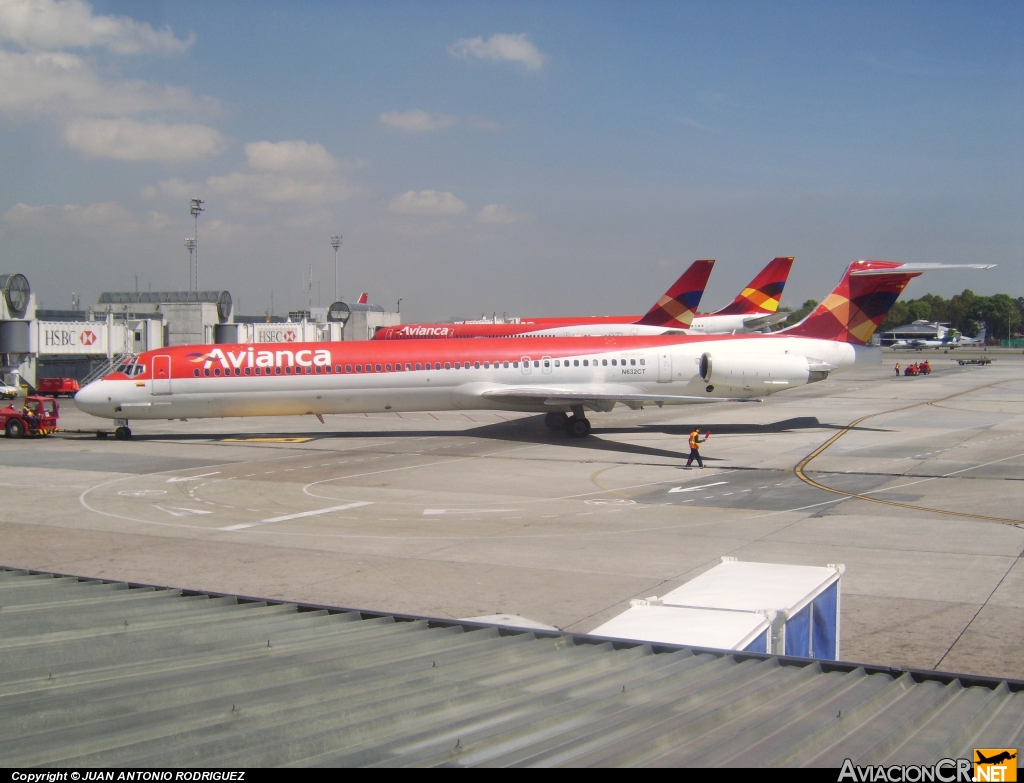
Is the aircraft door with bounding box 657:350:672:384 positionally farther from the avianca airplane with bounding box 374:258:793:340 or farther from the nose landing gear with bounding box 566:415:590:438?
the avianca airplane with bounding box 374:258:793:340

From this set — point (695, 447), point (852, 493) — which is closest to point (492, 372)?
point (695, 447)

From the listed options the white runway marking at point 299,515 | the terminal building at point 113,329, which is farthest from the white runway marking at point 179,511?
the terminal building at point 113,329

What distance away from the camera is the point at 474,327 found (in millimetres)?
74750

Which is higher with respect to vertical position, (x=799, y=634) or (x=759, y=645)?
(x=759, y=645)

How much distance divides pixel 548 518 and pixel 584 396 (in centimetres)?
1320

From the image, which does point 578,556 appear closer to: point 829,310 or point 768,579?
point 768,579

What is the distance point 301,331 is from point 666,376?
4604cm

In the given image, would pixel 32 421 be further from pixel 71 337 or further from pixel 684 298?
pixel 684 298

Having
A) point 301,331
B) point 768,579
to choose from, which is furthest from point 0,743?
point 301,331

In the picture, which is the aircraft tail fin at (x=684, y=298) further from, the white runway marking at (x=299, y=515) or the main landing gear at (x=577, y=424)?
the white runway marking at (x=299, y=515)

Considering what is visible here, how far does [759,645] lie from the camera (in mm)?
7102

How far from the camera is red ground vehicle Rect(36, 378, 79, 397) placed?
57594 mm

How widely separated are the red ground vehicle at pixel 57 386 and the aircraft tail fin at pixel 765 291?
50.3 metres

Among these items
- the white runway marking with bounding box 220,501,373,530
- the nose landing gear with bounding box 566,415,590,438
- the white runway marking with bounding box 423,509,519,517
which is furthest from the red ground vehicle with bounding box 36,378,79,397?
the white runway marking with bounding box 423,509,519,517
